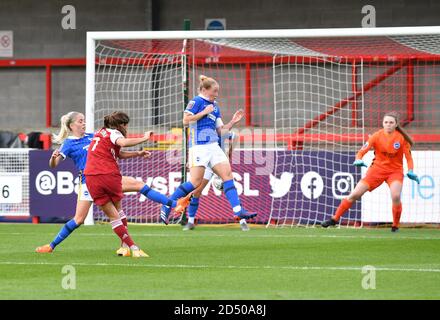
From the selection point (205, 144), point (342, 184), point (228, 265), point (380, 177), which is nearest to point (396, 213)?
point (380, 177)

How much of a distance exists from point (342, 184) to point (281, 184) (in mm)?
1028

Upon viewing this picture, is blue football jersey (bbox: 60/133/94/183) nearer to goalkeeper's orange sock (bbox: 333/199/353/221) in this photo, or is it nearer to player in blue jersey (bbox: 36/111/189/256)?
player in blue jersey (bbox: 36/111/189/256)

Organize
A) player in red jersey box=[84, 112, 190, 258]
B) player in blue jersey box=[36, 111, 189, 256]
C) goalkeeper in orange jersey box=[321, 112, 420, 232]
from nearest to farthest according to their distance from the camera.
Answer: player in red jersey box=[84, 112, 190, 258] → player in blue jersey box=[36, 111, 189, 256] → goalkeeper in orange jersey box=[321, 112, 420, 232]

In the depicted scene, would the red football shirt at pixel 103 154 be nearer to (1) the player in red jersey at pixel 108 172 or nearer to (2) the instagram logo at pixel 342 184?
(1) the player in red jersey at pixel 108 172

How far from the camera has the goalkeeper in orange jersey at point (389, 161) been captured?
53.7ft

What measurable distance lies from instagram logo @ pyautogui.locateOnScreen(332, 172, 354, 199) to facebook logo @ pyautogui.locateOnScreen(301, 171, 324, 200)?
22 centimetres

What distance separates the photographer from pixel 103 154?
12.2m

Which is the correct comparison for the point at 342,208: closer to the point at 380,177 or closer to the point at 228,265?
the point at 380,177

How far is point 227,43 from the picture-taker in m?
18.7

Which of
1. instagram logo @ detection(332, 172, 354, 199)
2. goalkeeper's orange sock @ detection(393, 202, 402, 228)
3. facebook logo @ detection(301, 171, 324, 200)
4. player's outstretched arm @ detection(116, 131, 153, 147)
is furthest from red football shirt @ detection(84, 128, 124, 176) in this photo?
instagram logo @ detection(332, 172, 354, 199)

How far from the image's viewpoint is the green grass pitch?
Result: 930 cm

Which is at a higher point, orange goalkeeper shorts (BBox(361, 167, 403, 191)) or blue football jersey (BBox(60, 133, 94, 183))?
blue football jersey (BBox(60, 133, 94, 183))

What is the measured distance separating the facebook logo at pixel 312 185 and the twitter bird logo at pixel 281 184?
9.4 inches
